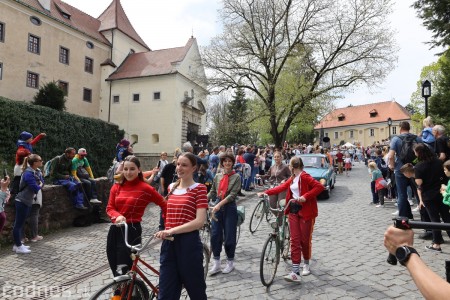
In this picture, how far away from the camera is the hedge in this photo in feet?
68.1

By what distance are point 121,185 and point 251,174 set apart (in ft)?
38.8

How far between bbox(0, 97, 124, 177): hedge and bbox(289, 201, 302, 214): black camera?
1872 cm

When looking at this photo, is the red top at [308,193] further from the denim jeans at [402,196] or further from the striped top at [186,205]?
the denim jeans at [402,196]

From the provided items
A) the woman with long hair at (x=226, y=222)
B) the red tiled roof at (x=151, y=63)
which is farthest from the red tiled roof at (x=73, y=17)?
the woman with long hair at (x=226, y=222)

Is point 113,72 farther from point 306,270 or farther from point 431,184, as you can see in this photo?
point 306,270

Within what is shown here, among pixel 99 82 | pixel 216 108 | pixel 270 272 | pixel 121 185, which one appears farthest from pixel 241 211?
pixel 216 108

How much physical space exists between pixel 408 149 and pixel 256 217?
4162 mm

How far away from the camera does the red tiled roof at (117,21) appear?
4012 cm

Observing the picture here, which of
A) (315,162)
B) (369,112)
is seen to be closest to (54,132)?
(315,162)

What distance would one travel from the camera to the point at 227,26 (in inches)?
1067

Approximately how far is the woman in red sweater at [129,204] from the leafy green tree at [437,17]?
52.5 feet

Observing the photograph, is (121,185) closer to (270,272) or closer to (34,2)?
(270,272)

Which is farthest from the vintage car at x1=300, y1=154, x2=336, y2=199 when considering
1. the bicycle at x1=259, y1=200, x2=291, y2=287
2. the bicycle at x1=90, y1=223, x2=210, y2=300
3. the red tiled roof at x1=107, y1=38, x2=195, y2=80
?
the red tiled roof at x1=107, y1=38, x2=195, y2=80

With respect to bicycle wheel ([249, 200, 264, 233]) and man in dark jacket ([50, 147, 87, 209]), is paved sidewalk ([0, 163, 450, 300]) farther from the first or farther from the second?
man in dark jacket ([50, 147, 87, 209])
